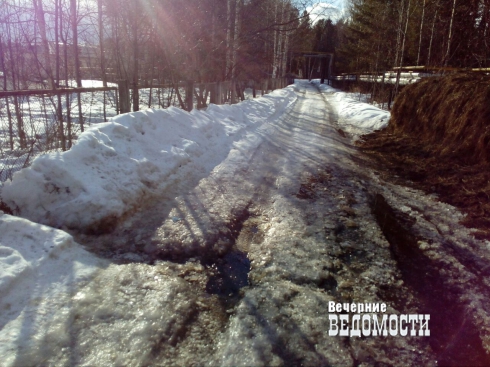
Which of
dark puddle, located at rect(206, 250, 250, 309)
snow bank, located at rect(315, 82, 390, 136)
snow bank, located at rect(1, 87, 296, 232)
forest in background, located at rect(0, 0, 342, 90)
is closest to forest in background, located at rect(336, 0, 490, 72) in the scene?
snow bank, located at rect(315, 82, 390, 136)

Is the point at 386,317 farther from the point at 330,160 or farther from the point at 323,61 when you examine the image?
the point at 323,61

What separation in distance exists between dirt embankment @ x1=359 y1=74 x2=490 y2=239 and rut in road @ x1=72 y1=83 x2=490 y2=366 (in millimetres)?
534

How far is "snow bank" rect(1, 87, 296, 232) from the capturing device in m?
3.69

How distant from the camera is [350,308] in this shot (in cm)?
258

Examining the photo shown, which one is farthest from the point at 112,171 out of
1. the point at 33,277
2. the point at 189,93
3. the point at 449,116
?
the point at 449,116

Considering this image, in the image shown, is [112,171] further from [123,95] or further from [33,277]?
[123,95]

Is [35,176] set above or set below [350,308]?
above

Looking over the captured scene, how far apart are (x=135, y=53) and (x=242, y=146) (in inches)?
173

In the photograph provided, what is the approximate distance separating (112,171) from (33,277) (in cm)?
204

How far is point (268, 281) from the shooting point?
2.90 m

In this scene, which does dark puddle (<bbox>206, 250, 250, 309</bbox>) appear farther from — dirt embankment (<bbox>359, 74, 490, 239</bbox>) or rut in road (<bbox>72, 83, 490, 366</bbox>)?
dirt embankment (<bbox>359, 74, 490, 239</bbox>)

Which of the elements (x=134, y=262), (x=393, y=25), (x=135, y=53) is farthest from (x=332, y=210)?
(x=393, y=25)

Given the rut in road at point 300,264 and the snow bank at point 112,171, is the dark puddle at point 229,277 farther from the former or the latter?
the snow bank at point 112,171

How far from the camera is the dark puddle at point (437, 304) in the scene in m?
2.22
